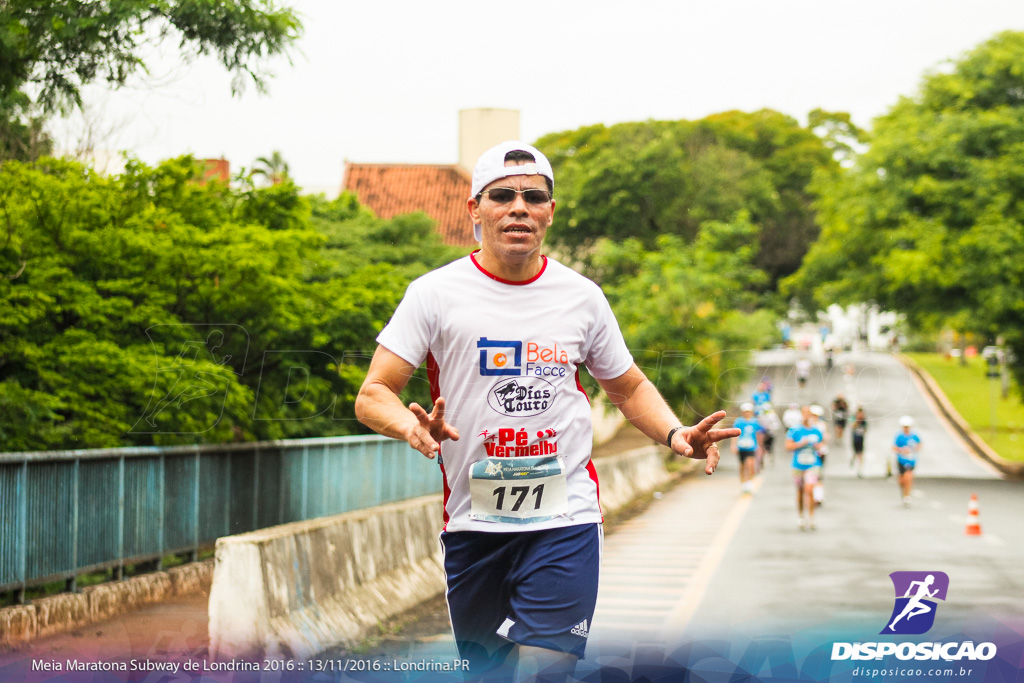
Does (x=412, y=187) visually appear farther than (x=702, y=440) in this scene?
Yes

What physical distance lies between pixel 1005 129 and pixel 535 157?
98.1ft

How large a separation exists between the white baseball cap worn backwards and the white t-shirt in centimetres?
27

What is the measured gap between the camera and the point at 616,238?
1879 inches

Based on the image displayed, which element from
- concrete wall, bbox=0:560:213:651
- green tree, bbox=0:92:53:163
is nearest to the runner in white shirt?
concrete wall, bbox=0:560:213:651

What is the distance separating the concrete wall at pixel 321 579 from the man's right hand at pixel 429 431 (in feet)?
14.3

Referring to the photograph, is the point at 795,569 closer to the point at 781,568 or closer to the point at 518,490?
the point at 781,568

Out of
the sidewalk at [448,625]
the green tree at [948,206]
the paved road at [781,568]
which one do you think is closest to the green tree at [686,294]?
the green tree at [948,206]

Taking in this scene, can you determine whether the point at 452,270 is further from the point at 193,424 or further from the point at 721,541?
the point at 721,541

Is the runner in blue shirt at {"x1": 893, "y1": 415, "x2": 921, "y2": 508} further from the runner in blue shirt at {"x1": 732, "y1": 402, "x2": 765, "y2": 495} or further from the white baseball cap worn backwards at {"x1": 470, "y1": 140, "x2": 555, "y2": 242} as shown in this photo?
the white baseball cap worn backwards at {"x1": 470, "y1": 140, "x2": 555, "y2": 242}

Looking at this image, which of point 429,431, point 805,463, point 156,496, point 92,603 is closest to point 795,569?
point 805,463

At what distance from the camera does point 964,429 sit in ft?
160

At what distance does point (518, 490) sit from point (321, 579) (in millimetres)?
4892

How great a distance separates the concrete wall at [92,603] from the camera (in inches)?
326

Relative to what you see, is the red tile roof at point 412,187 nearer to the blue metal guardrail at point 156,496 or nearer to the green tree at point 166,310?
the blue metal guardrail at point 156,496
